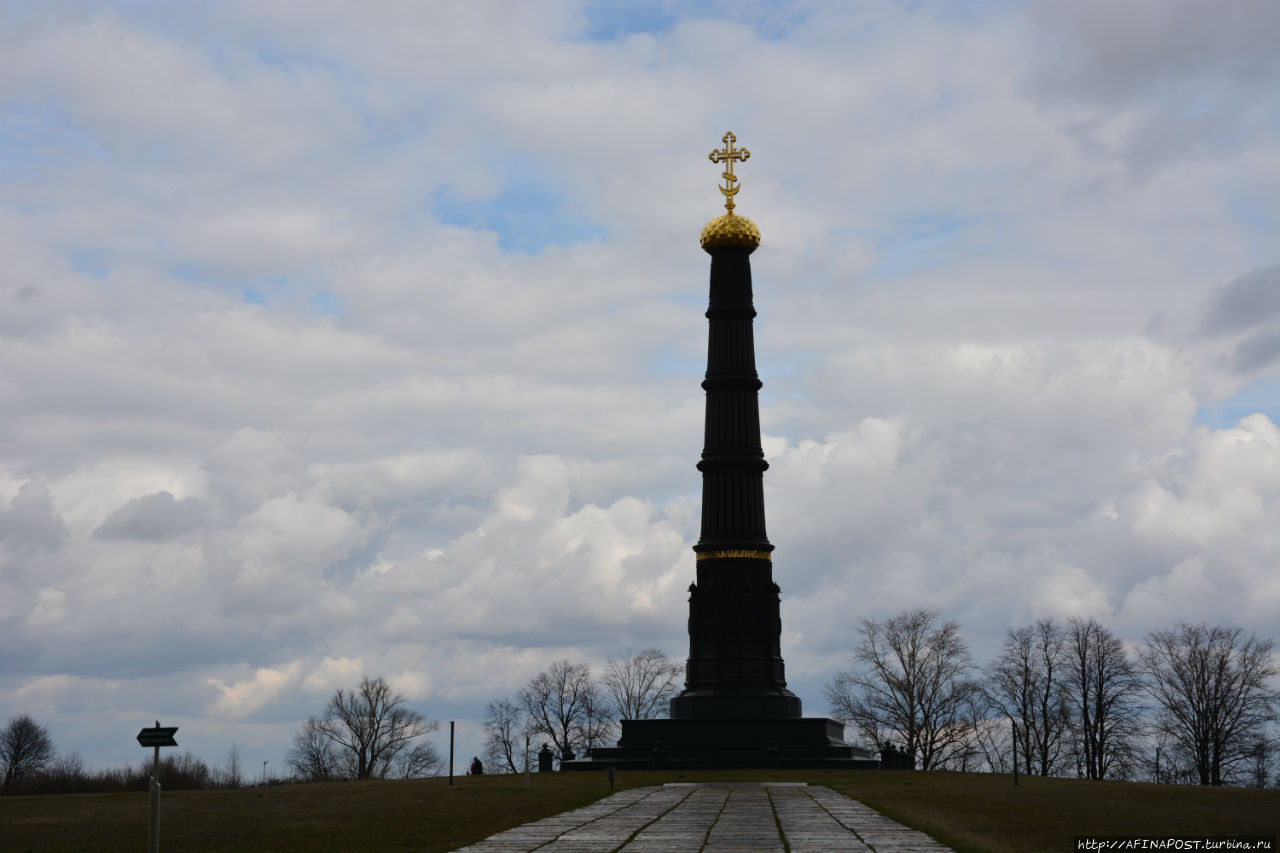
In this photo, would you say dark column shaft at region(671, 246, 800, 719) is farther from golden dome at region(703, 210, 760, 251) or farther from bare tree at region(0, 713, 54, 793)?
bare tree at region(0, 713, 54, 793)

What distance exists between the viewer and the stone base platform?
4166 cm

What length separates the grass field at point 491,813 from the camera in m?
18.4

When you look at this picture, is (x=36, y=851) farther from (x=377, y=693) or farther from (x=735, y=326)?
(x=377, y=693)

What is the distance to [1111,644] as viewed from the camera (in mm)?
64938

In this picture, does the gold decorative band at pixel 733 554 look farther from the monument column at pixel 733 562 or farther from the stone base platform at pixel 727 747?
the stone base platform at pixel 727 747

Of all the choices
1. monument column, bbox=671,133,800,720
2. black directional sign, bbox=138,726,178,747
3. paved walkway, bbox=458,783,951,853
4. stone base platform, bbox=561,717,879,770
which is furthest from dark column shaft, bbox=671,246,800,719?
black directional sign, bbox=138,726,178,747

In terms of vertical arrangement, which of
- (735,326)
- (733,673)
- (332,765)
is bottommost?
(332,765)

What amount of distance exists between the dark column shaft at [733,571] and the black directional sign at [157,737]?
31.4 metres

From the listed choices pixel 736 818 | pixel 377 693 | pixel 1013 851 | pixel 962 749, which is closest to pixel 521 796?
pixel 736 818

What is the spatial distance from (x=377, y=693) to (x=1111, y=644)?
141 feet

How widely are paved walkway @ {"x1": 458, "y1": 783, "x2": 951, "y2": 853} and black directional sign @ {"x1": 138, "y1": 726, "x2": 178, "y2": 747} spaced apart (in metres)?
3.83

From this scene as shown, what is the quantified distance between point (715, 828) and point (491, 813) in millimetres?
5808

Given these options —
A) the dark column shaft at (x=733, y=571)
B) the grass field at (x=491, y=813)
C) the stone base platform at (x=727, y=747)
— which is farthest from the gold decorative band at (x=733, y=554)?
the grass field at (x=491, y=813)

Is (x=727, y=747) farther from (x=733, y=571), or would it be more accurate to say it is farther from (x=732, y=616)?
(x=733, y=571)
